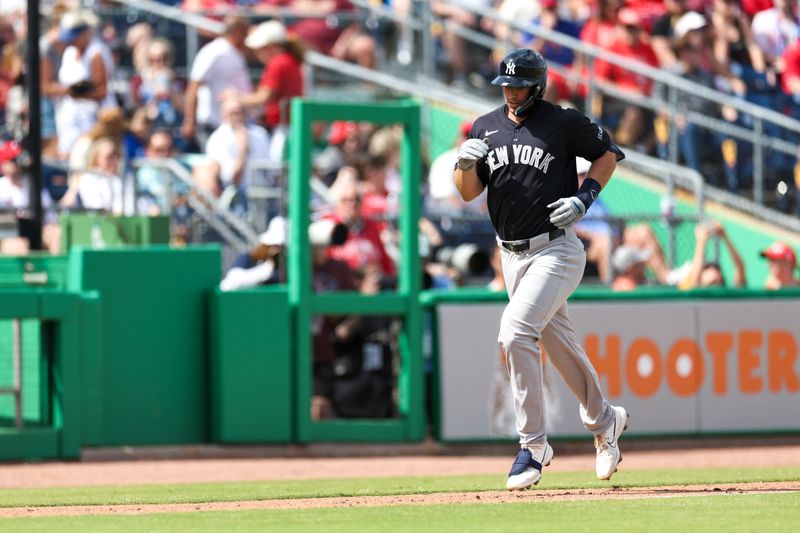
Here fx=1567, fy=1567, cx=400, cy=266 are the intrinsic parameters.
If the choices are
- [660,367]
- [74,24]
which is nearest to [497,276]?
[660,367]

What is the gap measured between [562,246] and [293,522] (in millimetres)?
→ 2082

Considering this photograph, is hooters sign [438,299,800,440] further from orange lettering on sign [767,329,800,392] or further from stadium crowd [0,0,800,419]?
stadium crowd [0,0,800,419]

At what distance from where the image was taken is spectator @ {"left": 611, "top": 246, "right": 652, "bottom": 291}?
1303 cm

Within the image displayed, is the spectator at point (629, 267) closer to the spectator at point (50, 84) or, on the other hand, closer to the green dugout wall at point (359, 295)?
the green dugout wall at point (359, 295)

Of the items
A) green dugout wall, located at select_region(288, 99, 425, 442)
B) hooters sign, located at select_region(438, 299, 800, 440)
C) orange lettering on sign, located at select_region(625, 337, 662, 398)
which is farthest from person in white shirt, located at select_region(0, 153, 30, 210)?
orange lettering on sign, located at select_region(625, 337, 662, 398)

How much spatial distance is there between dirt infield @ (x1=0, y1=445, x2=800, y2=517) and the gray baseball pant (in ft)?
1.52

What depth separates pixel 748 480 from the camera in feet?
29.0

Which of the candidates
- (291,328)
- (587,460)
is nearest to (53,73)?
(291,328)

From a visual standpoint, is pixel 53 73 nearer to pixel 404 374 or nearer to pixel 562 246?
pixel 404 374

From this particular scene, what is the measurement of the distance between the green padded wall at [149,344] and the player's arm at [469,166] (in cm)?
436

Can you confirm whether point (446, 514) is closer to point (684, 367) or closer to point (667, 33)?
point (684, 367)

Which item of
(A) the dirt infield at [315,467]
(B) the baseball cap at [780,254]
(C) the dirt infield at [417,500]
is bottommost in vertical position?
(A) the dirt infield at [315,467]

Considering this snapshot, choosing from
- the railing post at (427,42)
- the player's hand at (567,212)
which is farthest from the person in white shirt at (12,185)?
the player's hand at (567,212)

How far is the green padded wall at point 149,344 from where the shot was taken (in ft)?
38.4
